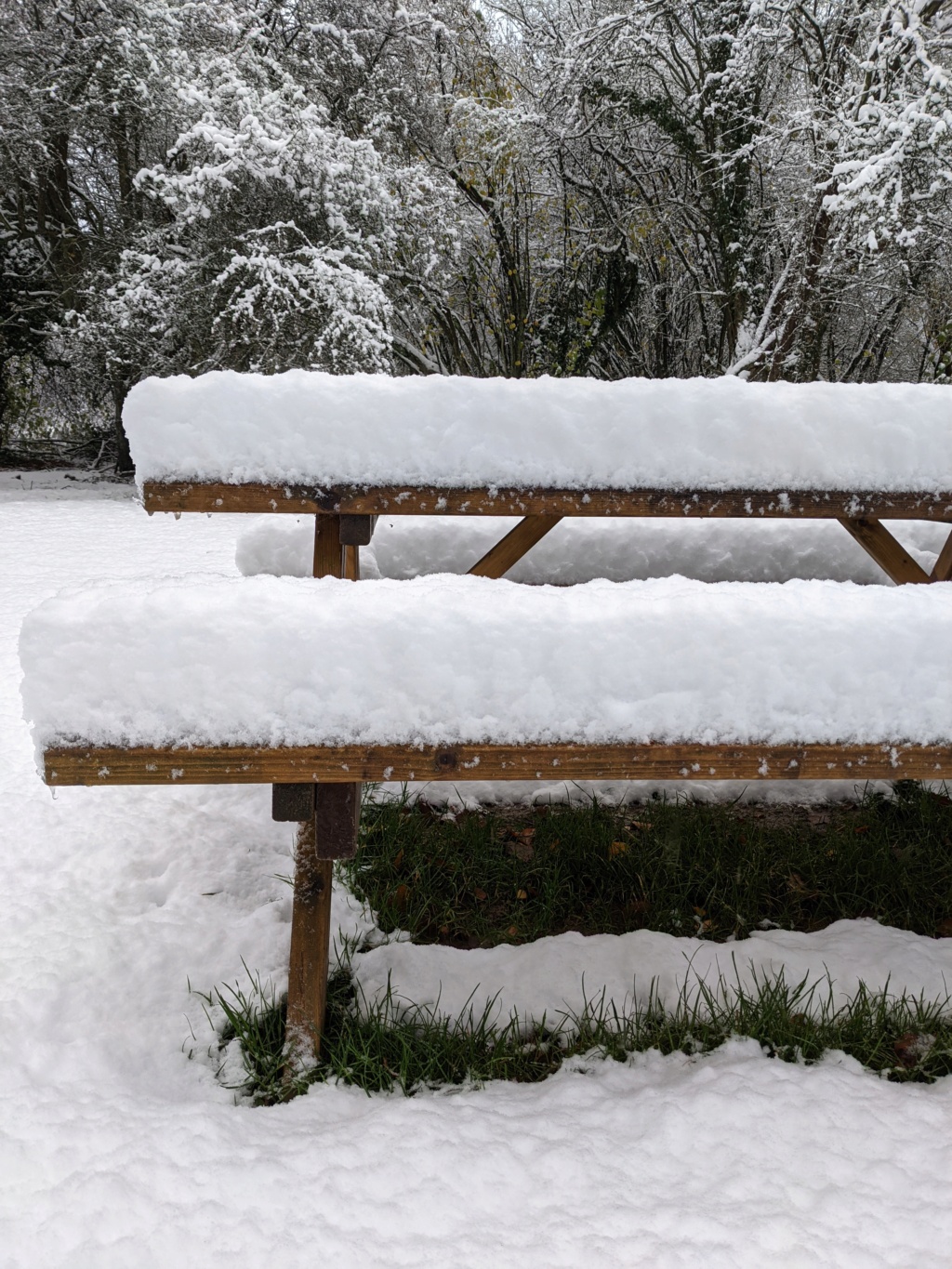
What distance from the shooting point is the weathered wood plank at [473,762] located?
1.18m

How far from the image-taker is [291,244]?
7.42 meters

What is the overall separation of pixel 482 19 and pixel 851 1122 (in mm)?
10539

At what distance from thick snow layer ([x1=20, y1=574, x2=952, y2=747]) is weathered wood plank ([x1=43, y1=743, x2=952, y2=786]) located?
0.02 metres

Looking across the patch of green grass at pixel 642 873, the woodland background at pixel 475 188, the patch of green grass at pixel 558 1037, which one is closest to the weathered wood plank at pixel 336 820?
the patch of green grass at pixel 558 1037

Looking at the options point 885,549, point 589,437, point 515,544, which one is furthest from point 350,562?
point 885,549

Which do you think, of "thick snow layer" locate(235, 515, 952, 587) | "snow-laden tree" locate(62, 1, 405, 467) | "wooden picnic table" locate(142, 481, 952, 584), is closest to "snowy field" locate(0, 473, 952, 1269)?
"wooden picnic table" locate(142, 481, 952, 584)

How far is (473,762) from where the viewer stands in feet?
3.95

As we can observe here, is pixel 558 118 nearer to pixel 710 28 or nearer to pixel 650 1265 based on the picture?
pixel 710 28

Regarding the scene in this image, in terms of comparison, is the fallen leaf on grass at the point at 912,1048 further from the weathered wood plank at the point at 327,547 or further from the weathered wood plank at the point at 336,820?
the weathered wood plank at the point at 327,547

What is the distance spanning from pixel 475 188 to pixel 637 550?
7.57 meters

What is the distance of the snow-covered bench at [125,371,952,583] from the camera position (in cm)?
203

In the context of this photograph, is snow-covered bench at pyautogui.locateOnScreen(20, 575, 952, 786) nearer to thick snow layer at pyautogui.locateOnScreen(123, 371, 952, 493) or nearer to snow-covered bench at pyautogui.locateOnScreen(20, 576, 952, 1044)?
snow-covered bench at pyautogui.locateOnScreen(20, 576, 952, 1044)

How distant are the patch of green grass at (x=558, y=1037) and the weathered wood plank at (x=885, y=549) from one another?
1131mm

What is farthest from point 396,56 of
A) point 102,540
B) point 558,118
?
point 102,540
